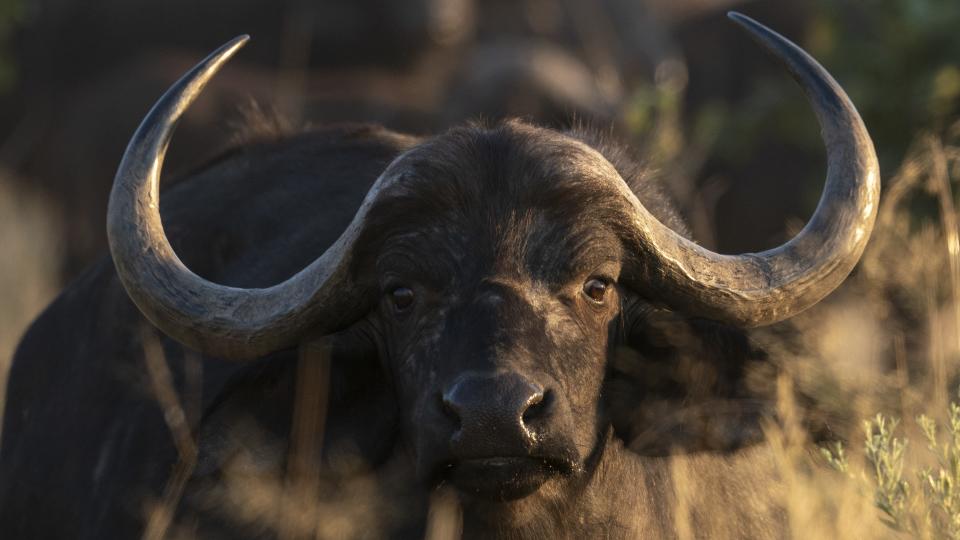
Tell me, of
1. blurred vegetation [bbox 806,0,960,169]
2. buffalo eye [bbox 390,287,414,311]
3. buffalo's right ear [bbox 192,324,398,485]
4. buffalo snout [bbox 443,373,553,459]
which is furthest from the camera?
blurred vegetation [bbox 806,0,960,169]

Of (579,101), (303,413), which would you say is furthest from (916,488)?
(579,101)

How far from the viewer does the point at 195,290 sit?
4973 mm

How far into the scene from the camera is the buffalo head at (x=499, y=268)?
4.72 metres

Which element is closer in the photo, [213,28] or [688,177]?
[688,177]

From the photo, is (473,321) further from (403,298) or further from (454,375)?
(403,298)

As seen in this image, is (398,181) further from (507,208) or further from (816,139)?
(816,139)

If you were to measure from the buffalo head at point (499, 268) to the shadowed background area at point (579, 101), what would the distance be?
358 mm

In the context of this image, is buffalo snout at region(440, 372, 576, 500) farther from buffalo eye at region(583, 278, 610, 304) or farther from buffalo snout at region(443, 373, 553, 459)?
buffalo eye at region(583, 278, 610, 304)

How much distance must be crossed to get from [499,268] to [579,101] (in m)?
9.49

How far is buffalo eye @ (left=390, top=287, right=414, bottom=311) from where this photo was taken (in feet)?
16.0

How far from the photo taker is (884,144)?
31.4ft

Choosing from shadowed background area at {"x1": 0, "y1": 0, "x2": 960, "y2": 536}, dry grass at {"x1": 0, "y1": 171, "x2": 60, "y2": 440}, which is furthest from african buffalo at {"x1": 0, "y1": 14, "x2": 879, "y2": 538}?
dry grass at {"x1": 0, "y1": 171, "x2": 60, "y2": 440}

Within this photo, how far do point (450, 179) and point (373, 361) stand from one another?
0.66 metres

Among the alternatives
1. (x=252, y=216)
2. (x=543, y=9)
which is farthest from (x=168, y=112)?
(x=543, y=9)
